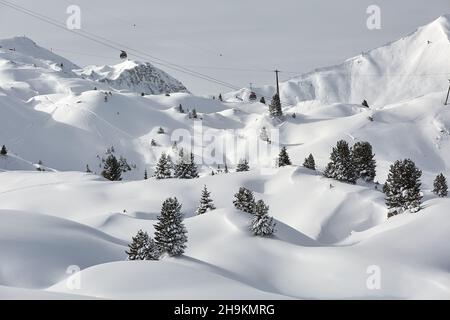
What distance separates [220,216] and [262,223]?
462cm

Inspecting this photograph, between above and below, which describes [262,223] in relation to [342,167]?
below

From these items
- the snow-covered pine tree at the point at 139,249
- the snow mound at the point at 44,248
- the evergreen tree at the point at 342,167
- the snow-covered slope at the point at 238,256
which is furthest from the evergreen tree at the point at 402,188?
the snow-covered pine tree at the point at 139,249

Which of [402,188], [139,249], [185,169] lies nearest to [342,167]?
[402,188]

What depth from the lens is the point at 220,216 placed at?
34.8m

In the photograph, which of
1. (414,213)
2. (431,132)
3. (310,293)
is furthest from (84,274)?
(431,132)

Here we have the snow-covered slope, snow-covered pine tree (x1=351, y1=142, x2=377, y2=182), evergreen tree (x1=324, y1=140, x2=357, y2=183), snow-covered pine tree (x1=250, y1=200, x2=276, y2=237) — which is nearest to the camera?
the snow-covered slope

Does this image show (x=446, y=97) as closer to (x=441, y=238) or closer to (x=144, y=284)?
(x=441, y=238)

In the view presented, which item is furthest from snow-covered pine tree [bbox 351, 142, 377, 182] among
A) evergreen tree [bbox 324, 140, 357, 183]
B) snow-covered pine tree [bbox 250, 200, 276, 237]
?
snow-covered pine tree [bbox 250, 200, 276, 237]

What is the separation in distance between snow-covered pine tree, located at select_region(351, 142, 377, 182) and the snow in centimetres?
202

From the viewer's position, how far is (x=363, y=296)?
74.7 feet

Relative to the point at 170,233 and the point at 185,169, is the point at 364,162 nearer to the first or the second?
the point at 185,169

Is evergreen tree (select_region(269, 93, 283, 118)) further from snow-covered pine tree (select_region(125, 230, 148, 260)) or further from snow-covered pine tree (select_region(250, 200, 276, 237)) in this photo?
snow-covered pine tree (select_region(125, 230, 148, 260))

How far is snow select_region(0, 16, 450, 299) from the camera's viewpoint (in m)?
21.7

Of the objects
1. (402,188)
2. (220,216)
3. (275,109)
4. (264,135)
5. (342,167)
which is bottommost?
(220,216)
